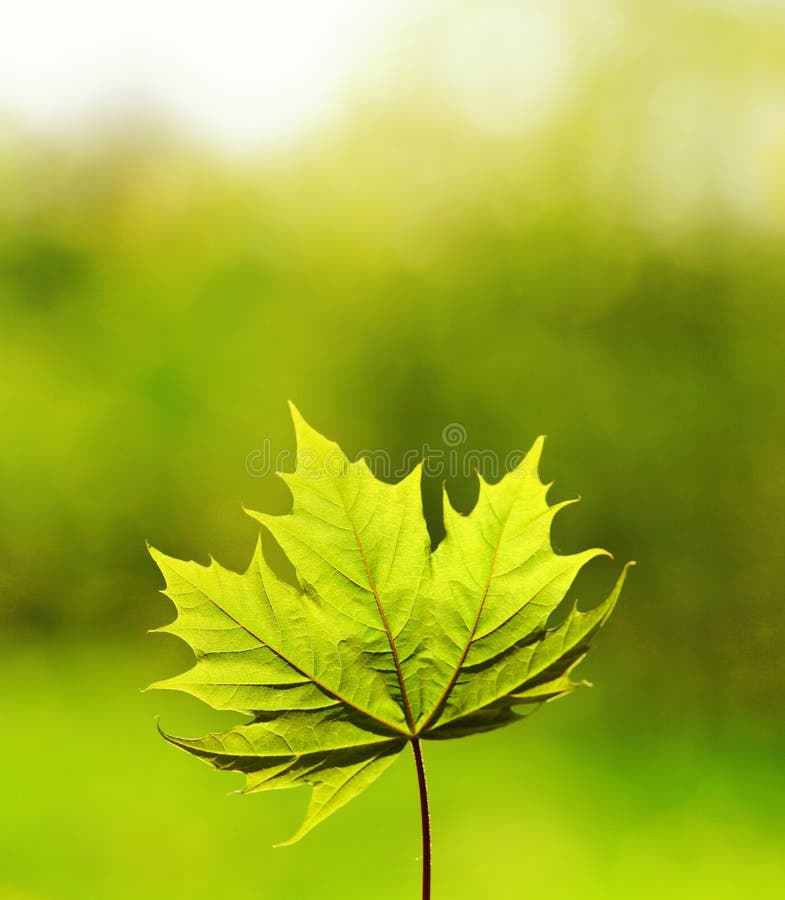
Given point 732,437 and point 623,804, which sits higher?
point 732,437

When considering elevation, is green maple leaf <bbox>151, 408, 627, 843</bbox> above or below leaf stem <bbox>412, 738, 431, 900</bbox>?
above

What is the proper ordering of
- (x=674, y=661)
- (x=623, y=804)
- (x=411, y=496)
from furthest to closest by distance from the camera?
(x=674, y=661) → (x=623, y=804) → (x=411, y=496)

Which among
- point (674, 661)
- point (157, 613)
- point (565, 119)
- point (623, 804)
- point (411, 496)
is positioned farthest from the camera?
point (565, 119)

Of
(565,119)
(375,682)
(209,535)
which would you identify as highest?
(565,119)

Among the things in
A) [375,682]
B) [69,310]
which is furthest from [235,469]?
[375,682]

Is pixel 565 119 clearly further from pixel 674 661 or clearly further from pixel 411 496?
pixel 411 496

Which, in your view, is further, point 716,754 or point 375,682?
point 716,754

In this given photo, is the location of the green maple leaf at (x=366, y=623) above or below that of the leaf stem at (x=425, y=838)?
above

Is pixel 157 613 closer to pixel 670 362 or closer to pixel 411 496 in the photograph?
pixel 670 362
